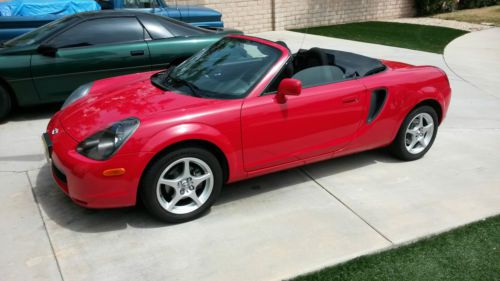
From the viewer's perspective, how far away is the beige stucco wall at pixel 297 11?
43.9 feet

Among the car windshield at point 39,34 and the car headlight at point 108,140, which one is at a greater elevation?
the car windshield at point 39,34

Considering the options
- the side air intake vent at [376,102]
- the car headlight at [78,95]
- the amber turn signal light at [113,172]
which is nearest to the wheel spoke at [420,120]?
the side air intake vent at [376,102]

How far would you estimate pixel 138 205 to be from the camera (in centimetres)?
380

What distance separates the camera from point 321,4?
15.4 metres

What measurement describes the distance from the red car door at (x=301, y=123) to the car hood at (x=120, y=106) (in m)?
0.38

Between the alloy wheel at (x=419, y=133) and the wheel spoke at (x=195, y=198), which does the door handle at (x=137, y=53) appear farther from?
the alloy wheel at (x=419, y=133)

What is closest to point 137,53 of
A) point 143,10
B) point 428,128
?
point 143,10

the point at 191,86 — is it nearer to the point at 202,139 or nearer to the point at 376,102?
the point at 202,139

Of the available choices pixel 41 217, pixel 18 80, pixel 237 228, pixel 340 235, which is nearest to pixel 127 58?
pixel 18 80

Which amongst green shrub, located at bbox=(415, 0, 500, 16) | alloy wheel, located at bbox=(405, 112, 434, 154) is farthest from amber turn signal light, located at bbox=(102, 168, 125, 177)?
green shrub, located at bbox=(415, 0, 500, 16)

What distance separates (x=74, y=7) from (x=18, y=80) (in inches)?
121

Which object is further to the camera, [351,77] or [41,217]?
[351,77]

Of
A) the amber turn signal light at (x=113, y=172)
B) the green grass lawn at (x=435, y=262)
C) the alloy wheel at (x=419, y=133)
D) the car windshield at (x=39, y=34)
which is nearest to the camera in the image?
the green grass lawn at (x=435, y=262)

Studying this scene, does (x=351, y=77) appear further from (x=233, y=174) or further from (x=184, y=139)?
(x=184, y=139)
